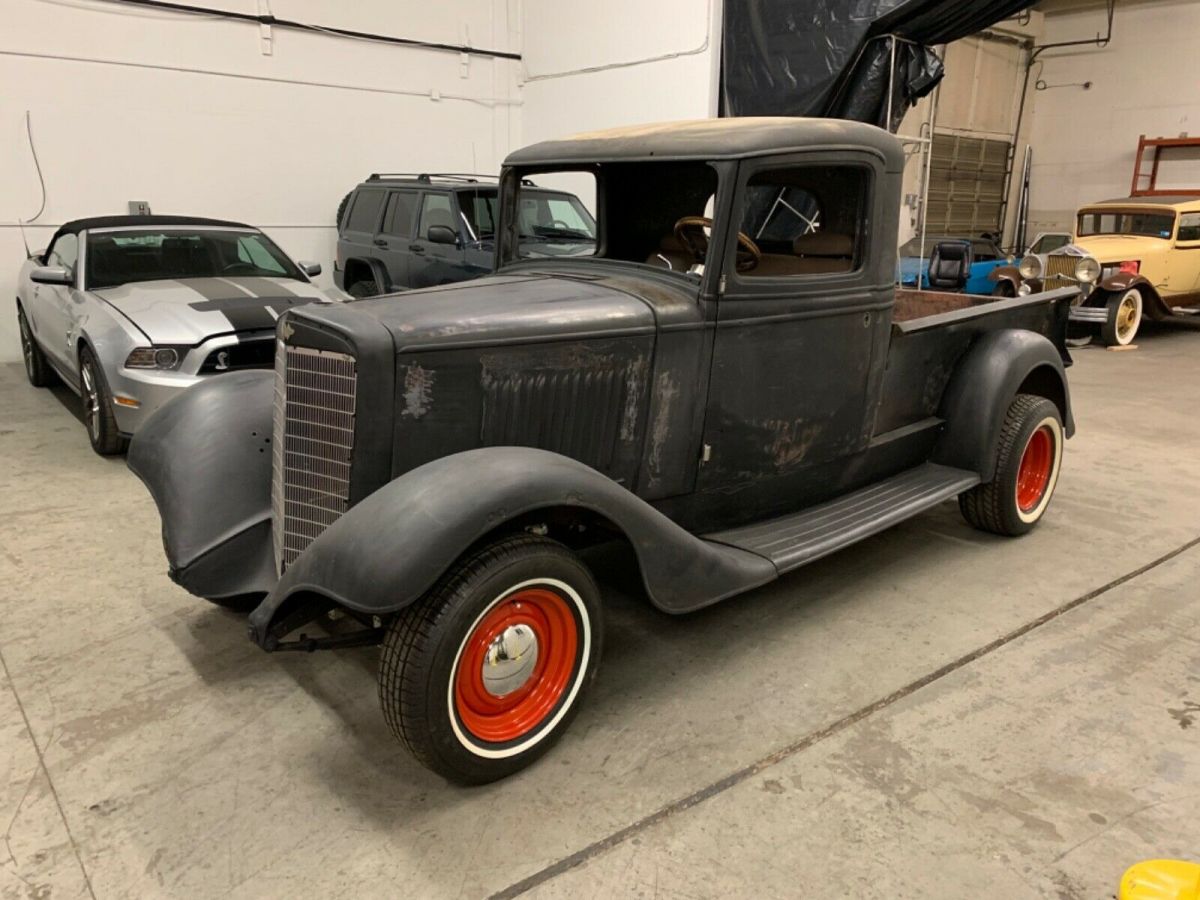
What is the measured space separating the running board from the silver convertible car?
11.1 feet

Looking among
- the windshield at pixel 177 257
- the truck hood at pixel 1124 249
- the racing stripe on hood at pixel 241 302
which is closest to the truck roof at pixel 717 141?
the racing stripe on hood at pixel 241 302

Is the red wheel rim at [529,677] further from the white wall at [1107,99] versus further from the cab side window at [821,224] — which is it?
the white wall at [1107,99]

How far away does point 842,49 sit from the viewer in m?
7.55

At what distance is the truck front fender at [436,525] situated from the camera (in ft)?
6.75

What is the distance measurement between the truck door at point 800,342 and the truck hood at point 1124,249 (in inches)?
316

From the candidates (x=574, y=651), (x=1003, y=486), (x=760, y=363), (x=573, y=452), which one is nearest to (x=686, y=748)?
(x=574, y=651)

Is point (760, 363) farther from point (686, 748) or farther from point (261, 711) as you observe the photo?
point (261, 711)

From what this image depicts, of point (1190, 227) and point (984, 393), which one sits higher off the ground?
point (1190, 227)

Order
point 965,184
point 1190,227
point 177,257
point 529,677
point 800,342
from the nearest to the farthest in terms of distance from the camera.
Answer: point 529,677, point 800,342, point 177,257, point 1190,227, point 965,184

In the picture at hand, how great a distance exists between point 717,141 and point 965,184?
1406 cm

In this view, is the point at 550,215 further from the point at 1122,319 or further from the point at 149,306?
the point at 1122,319

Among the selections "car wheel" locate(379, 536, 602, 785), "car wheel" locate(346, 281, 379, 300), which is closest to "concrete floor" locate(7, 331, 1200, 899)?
"car wheel" locate(379, 536, 602, 785)

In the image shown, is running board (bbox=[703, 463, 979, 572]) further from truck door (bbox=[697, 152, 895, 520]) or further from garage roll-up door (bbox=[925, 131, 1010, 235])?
garage roll-up door (bbox=[925, 131, 1010, 235])

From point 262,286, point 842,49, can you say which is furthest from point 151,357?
point 842,49
